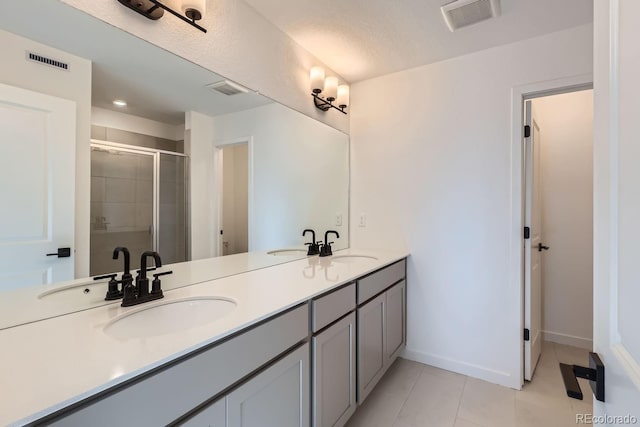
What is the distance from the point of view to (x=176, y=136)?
4.57 feet

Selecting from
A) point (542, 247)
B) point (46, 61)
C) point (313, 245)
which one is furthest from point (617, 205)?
point (542, 247)

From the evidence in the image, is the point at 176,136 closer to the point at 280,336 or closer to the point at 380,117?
the point at 280,336

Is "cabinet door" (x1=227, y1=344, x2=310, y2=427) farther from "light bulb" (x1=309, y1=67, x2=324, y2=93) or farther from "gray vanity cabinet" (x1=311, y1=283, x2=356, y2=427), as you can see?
"light bulb" (x1=309, y1=67, x2=324, y2=93)

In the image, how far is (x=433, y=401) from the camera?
1.93 m

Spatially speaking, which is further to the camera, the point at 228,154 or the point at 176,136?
the point at 228,154

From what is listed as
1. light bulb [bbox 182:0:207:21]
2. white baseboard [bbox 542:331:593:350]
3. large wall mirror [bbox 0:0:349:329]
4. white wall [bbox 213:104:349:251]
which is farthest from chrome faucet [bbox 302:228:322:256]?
white baseboard [bbox 542:331:593:350]

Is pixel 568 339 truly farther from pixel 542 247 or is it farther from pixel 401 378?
pixel 401 378

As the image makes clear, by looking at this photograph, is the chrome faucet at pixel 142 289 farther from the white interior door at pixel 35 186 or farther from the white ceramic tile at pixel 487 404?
the white ceramic tile at pixel 487 404

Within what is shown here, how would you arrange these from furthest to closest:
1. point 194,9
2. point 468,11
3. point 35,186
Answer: point 468,11, point 194,9, point 35,186

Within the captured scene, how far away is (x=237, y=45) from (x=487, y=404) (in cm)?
267

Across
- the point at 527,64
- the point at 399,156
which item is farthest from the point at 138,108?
the point at 527,64

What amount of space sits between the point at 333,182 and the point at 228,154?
1.15 m

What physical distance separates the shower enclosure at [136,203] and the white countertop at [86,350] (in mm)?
213

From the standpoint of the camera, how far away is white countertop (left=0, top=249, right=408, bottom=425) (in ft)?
1.96
